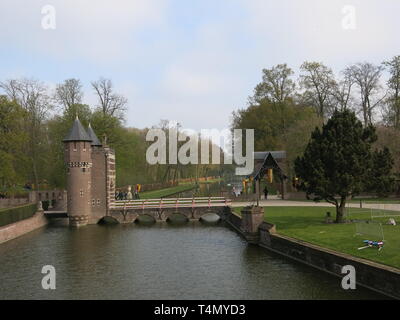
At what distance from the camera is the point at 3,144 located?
40.3 meters

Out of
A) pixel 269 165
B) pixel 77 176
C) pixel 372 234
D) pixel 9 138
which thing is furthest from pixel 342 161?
pixel 9 138

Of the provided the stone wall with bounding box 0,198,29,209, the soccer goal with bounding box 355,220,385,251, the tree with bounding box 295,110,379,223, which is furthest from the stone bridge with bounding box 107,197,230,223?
the soccer goal with bounding box 355,220,385,251

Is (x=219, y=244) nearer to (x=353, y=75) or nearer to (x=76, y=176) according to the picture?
(x=76, y=176)

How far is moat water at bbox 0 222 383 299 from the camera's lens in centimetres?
1631

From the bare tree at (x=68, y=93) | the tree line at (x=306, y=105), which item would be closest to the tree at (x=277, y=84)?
the tree line at (x=306, y=105)

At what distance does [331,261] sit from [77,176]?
26422 mm

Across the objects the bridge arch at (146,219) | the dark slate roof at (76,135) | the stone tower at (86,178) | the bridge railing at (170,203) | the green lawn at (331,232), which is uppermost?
the dark slate roof at (76,135)

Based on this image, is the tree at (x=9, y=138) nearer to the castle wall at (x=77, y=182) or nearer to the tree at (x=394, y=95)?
the castle wall at (x=77, y=182)

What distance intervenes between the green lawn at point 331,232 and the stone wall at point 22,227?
1820 centimetres

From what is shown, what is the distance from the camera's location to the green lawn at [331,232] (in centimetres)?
1681

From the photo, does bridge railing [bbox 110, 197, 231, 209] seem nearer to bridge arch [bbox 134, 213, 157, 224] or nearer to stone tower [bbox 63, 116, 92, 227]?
bridge arch [bbox 134, 213, 157, 224]

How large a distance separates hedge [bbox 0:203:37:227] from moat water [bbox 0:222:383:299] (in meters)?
1.97

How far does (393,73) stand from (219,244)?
3089 centimetres

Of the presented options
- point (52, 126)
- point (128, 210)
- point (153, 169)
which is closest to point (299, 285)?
point (128, 210)
